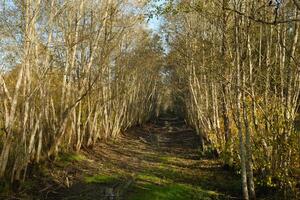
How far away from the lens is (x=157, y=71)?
166 feet

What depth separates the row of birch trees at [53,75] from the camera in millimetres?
12086

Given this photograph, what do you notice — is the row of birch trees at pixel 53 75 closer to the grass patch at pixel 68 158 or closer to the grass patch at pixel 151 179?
the grass patch at pixel 68 158

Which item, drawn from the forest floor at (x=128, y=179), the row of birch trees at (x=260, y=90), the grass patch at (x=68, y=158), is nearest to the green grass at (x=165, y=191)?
the forest floor at (x=128, y=179)

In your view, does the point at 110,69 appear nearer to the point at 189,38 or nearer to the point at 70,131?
the point at 189,38

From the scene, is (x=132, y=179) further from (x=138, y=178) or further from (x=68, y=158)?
(x=68, y=158)

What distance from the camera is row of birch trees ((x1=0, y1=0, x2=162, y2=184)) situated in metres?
12.1

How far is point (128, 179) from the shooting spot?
1499cm

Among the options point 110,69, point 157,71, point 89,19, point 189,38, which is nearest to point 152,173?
point 89,19

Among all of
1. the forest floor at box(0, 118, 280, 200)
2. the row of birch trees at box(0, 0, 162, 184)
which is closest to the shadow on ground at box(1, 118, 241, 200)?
the forest floor at box(0, 118, 280, 200)

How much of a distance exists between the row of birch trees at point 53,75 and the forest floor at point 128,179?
0.90 metres

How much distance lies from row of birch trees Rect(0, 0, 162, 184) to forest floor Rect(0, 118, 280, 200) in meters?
0.90

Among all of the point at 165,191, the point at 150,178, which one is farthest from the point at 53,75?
the point at 165,191

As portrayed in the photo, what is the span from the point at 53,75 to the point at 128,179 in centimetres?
569

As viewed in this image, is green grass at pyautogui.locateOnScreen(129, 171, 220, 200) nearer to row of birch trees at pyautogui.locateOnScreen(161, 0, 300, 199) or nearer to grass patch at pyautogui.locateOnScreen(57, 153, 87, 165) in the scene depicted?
row of birch trees at pyautogui.locateOnScreen(161, 0, 300, 199)
